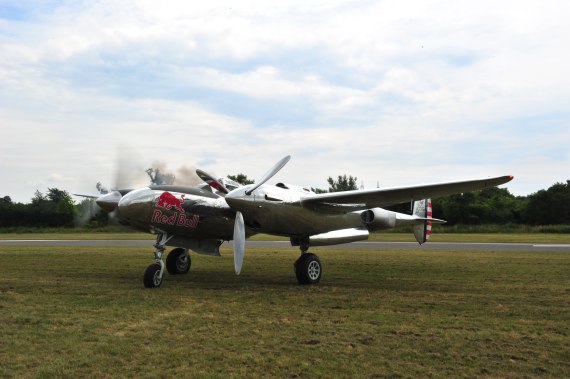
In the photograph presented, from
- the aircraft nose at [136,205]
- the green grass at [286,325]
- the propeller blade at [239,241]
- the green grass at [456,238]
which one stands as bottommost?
the green grass at [286,325]

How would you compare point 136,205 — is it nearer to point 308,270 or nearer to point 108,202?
point 108,202

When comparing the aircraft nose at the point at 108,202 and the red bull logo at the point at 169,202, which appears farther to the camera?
the aircraft nose at the point at 108,202

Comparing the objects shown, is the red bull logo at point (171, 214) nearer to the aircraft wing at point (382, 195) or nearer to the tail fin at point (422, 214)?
the aircraft wing at point (382, 195)

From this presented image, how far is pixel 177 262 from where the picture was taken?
16188mm

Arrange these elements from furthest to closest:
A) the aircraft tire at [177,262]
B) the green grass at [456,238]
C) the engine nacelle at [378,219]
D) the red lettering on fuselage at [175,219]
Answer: the green grass at [456,238], the aircraft tire at [177,262], the engine nacelle at [378,219], the red lettering on fuselage at [175,219]

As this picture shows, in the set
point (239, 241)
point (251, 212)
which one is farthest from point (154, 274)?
point (251, 212)

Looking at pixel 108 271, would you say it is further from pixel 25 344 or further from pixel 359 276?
pixel 25 344

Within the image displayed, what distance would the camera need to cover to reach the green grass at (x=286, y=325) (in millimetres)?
5918

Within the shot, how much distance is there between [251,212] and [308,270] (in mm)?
2416

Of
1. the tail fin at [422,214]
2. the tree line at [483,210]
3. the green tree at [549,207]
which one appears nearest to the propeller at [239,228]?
the tail fin at [422,214]

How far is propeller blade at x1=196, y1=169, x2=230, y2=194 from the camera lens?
575 inches

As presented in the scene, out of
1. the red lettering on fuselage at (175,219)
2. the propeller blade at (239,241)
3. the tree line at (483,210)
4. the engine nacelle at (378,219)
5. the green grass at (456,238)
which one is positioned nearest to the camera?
the propeller blade at (239,241)

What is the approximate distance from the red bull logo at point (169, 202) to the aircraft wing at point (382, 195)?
11.3 feet

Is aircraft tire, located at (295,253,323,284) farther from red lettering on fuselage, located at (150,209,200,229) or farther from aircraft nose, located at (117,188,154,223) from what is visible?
aircraft nose, located at (117,188,154,223)
